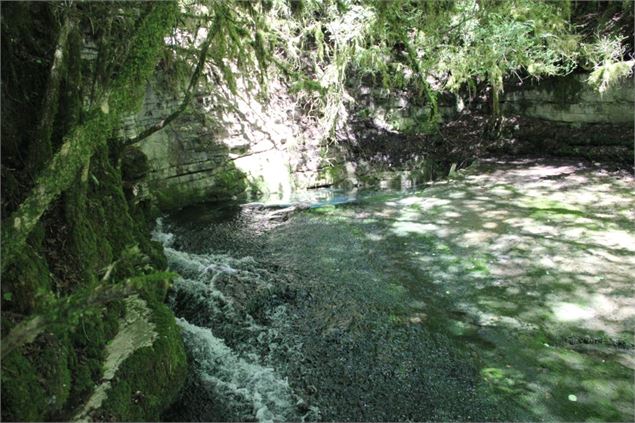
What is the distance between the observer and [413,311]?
478 cm

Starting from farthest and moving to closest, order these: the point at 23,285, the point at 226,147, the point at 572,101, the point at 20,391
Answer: the point at 572,101
the point at 226,147
the point at 23,285
the point at 20,391

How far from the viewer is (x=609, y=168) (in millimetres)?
9828

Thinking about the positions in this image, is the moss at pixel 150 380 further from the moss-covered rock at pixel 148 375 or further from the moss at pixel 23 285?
the moss at pixel 23 285

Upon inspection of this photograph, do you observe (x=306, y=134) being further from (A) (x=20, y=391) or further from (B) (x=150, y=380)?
(A) (x=20, y=391)

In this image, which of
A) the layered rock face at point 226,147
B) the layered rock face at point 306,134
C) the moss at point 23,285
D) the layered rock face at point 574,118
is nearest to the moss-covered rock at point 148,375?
the moss at point 23,285

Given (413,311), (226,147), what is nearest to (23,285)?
(413,311)

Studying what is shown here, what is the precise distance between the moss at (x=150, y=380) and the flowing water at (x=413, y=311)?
0.22 m

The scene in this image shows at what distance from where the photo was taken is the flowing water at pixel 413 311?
3.52 metres

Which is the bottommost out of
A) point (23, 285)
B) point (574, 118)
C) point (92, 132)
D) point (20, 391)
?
point (20, 391)

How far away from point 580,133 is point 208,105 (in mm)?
8600

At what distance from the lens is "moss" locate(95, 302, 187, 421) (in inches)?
113

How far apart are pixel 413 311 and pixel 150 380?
2.70 metres

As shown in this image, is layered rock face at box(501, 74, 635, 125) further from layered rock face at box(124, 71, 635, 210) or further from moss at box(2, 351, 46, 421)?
moss at box(2, 351, 46, 421)

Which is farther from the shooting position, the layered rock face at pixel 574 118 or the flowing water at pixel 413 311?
the layered rock face at pixel 574 118
